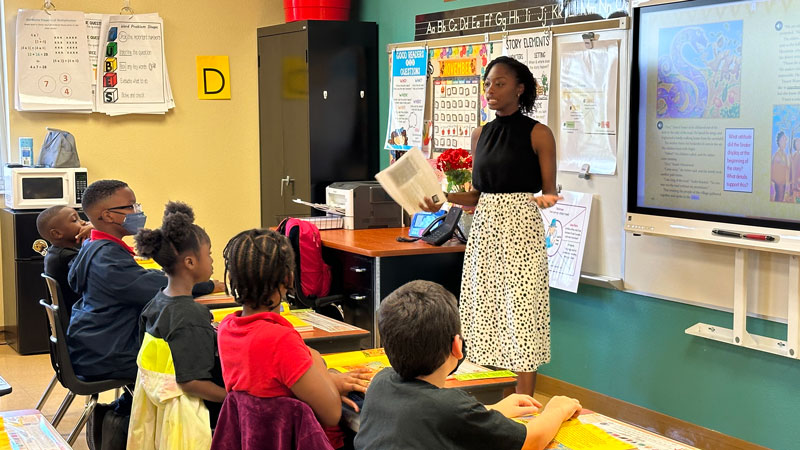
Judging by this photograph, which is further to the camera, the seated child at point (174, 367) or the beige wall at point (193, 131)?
the beige wall at point (193, 131)

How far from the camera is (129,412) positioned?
118 inches

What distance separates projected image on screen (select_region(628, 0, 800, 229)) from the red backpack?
158 cm

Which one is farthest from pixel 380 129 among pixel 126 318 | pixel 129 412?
pixel 129 412

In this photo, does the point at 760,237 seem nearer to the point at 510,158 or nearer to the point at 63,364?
the point at 510,158

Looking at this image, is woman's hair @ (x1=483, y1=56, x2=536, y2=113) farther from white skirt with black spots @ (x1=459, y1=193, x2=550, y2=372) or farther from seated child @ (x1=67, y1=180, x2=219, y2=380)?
seated child @ (x1=67, y1=180, x2=219, y2=380)

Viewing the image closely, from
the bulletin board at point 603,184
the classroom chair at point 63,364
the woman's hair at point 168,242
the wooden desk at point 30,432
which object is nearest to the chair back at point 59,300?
the classroom chair at point 63,364

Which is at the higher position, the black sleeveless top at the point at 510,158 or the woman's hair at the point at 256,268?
the black sleeveless top at the point at 510,158

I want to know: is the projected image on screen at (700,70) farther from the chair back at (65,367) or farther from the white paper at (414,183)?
the chair back at (65,367)

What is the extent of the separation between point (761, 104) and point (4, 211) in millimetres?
4458

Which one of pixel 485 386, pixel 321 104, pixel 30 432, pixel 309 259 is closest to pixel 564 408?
pixel 485 386

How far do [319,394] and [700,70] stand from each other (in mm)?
2265

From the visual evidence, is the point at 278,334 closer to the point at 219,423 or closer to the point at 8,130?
the point at 219,423

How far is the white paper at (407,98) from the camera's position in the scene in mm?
5383

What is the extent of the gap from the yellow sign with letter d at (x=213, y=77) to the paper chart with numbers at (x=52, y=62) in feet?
2.53
